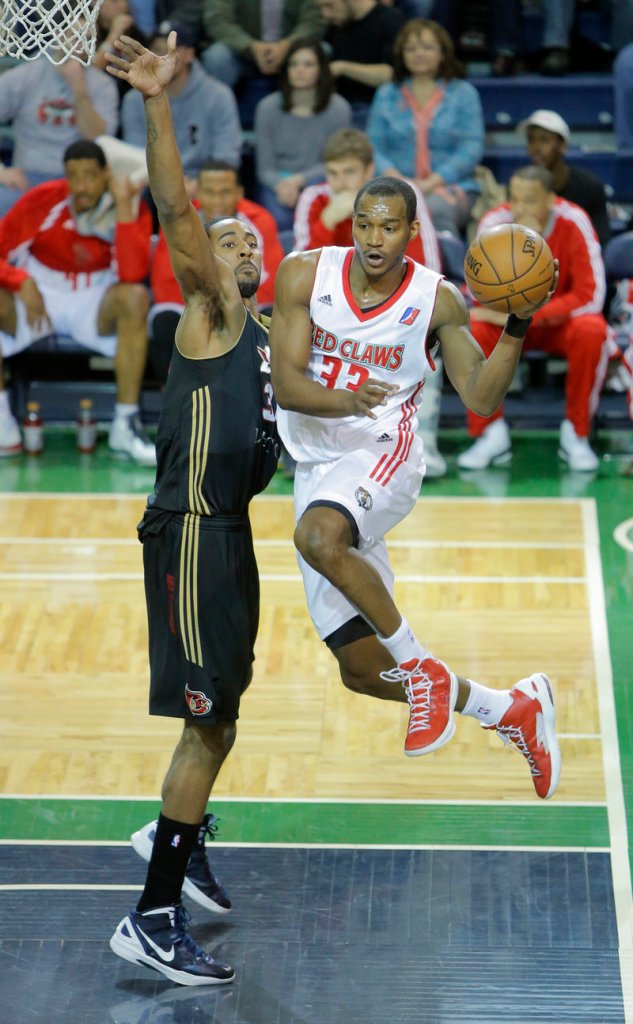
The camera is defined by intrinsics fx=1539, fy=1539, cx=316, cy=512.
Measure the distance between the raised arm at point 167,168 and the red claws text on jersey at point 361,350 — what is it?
0.52m

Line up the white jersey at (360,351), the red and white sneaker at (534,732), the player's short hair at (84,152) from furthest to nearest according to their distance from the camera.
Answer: the player's short hair at (84,152)
the red and white sneaker at (534,732)
the white jersey at (360,351)

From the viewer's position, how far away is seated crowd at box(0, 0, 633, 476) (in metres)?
9.62

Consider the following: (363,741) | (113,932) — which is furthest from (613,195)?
(113,932)

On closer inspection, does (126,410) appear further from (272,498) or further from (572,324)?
(572,324)

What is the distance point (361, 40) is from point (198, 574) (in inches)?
305

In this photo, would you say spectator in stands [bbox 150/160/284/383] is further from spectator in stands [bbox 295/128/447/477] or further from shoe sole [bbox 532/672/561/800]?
shoe sole [bbox 532/672/561/800]

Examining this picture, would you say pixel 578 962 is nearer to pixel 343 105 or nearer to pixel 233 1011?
pixel 233 1011

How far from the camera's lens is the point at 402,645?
4.79m

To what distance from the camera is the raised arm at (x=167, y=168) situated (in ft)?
14.2

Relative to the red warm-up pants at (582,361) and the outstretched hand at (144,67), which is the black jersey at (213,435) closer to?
the outstretched hand at (144,67)

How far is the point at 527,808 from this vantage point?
5707 millimetres

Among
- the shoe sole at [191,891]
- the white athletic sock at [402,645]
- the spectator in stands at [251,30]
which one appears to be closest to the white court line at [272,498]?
the spectator in stands at [251,30]

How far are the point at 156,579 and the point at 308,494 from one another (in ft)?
1.92

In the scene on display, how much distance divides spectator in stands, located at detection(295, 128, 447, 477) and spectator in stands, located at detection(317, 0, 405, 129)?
6.15 feet
